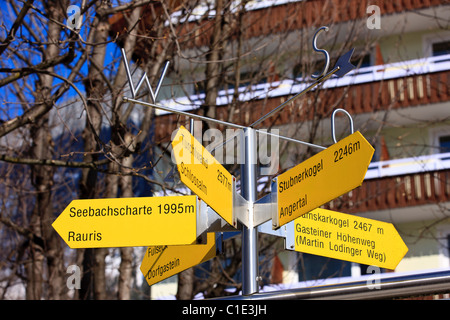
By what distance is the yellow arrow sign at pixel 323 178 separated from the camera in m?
3.73

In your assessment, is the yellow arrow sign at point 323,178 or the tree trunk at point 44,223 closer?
the yellow arrow sign at point 323,178

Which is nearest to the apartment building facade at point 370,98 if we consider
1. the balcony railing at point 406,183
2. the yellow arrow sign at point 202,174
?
the balcony railing at point 406,183

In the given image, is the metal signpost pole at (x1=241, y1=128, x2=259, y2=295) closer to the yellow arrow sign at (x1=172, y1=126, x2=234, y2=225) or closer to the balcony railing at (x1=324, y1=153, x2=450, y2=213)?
the yellow arrow sign at (x1=172, y1=126, x2=234, y2=225)

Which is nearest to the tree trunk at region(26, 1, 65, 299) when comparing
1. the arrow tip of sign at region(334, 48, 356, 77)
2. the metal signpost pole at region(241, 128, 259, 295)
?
the metal signpost pole at region(241, 128, 259, 295)

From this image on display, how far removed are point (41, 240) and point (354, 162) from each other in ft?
27.2

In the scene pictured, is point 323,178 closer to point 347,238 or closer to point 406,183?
point 347,238

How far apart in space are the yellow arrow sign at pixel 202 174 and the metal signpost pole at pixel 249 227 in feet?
0.35

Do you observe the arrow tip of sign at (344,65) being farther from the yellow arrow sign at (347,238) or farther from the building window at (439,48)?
the building window at (439,48)

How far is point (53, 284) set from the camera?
35.4ft

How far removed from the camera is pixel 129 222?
13.8ft

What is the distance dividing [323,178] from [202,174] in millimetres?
638

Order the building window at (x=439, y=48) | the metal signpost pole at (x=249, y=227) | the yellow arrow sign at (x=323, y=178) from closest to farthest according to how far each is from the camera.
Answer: the yellow arrow sign at (x=323, y=178), the metal signpost pole at (x=249, y=227), the building window at (x=439, y=48)

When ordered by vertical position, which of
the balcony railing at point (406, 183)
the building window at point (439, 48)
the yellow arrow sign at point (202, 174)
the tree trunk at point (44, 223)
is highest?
the building window at point (439, 48)
